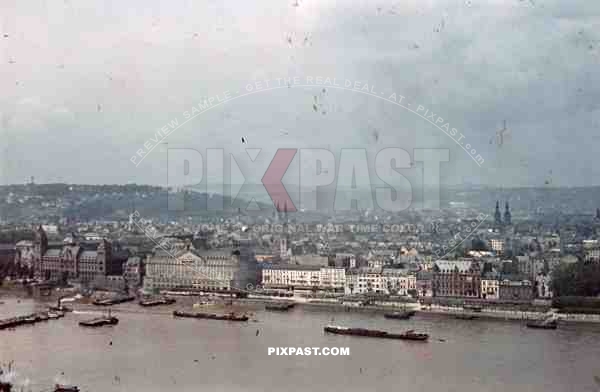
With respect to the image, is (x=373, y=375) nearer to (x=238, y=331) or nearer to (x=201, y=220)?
(x=238, y=331)

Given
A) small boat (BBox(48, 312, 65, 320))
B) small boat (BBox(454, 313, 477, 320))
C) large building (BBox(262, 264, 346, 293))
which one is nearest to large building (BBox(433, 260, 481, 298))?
large building (BBox(262, 264, 346, 293))

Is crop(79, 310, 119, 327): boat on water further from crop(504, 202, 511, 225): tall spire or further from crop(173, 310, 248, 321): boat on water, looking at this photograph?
crop(504, 202, 511, 225): tall spire

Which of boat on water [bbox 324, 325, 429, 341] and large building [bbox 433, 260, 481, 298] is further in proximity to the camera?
large building [bbox 433, 260, 481, 298]

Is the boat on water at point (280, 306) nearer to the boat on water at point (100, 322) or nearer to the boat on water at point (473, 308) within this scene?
the boat on water at point (100, 322)

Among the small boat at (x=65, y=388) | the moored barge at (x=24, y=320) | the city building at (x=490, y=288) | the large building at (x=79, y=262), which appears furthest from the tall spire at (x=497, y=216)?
the small boat at (x=65, y=388)

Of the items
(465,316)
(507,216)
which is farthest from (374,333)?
(507,216)

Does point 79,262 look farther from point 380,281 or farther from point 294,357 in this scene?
point 294,357
